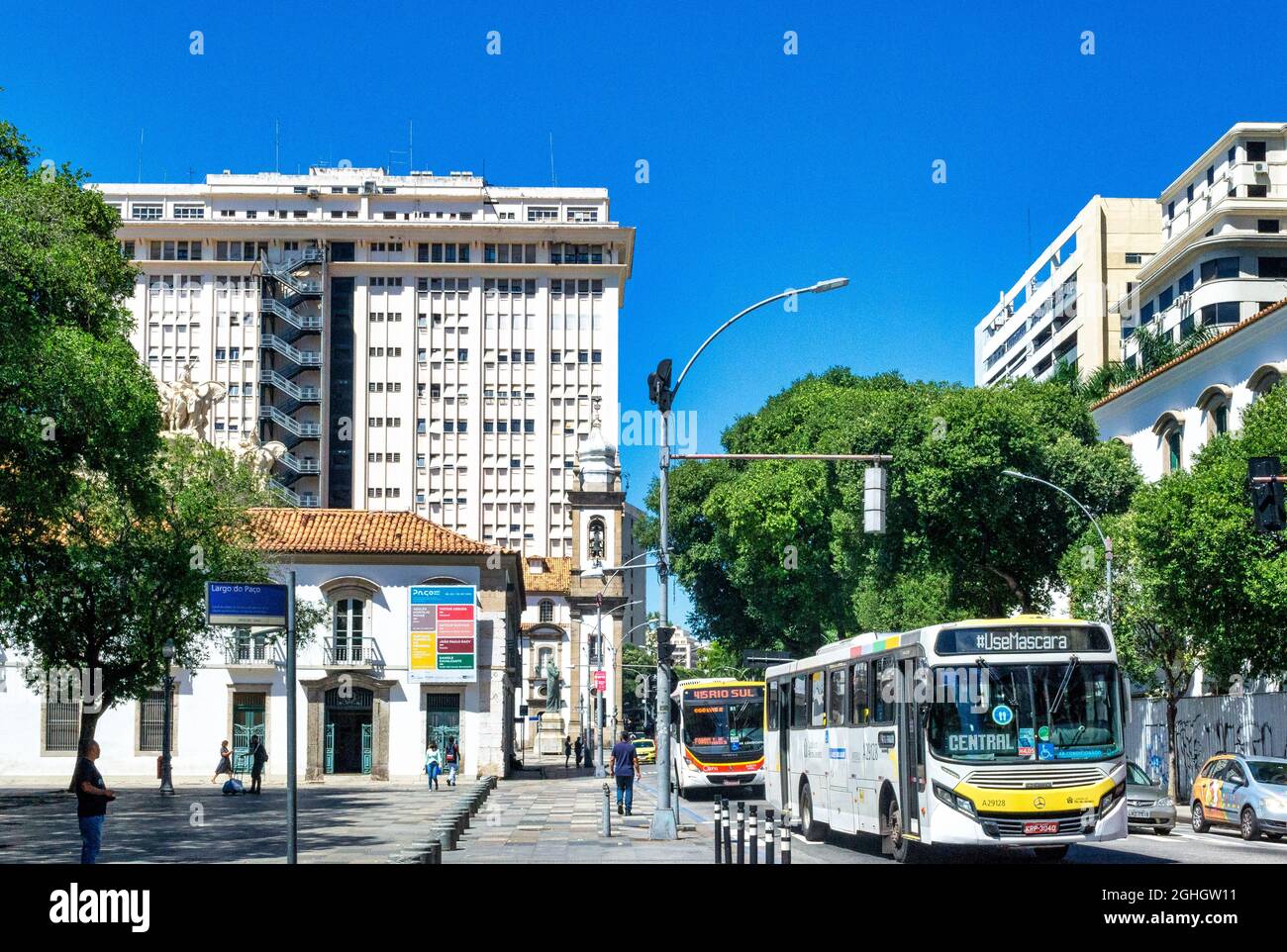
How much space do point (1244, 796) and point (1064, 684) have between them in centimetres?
963

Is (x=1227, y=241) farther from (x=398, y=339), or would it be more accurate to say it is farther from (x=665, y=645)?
(x=398, y=339)


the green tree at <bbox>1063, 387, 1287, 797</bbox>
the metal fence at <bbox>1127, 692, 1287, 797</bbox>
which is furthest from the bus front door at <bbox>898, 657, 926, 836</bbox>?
the metal fence at <bbox>1127, 692, 1287, 797</bbox>

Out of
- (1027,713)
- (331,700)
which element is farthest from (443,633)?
(1027,713)

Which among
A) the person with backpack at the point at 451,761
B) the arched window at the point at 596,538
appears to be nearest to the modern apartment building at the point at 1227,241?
the arched window at the point at 596,538

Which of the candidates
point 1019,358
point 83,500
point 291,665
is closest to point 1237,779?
point 291,665

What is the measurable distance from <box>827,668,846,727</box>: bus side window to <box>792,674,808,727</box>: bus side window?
202 centimetres

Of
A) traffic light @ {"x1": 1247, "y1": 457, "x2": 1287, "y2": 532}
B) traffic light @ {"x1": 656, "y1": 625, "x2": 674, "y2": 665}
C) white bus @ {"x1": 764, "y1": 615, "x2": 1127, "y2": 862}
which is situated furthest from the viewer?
traffic light @ {"x1": 656, "y1": 625, "x2": 674, "y2": 665}

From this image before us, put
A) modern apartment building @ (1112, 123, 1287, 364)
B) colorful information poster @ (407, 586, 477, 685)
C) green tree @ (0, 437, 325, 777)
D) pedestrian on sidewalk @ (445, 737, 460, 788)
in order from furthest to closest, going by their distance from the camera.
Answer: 1. modern apartment building @ (1112, 123, 1287, 364)
2. colorful information poster @ (407, 586, 477, 685)
3. pedestrian on sidewalk @ (445, 737, 460, 788)
4. green tree @ (0, 437, 325, 777)

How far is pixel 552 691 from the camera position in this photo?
111438mm

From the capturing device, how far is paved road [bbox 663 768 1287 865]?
2009 centimetres

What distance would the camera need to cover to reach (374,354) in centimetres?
11788

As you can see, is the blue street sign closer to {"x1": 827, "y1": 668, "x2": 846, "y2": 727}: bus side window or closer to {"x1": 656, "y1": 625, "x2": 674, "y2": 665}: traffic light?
{"x1": 827, "y1": 668, "x2": 846, "y2": 727}: bus side window

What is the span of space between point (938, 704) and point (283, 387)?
101838mm

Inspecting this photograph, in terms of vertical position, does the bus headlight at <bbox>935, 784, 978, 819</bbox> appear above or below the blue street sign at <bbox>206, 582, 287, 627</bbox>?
below
